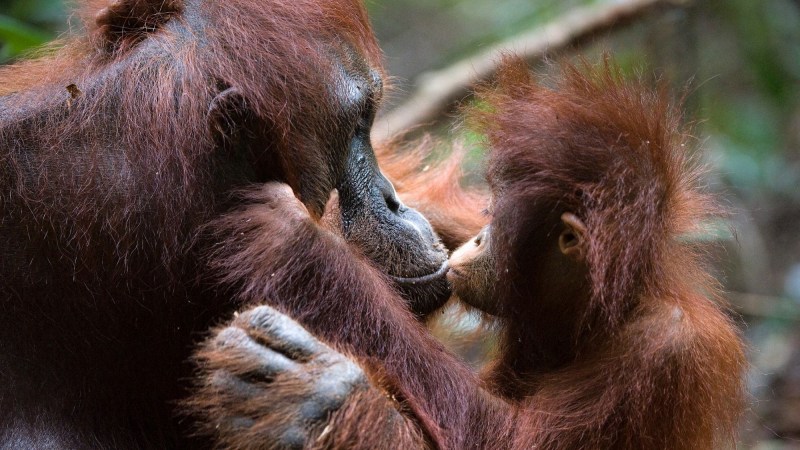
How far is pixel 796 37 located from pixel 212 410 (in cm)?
493

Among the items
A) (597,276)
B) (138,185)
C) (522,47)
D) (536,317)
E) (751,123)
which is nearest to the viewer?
(138,185)

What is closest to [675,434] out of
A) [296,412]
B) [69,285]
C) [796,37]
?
[296,412]

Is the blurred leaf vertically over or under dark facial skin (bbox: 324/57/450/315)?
over

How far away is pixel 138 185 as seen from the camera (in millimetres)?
2293

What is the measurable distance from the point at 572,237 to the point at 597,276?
6.9 inches

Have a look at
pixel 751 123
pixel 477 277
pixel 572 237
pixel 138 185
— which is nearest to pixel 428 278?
pixel 477 277

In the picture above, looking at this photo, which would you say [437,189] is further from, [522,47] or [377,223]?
[522,47]

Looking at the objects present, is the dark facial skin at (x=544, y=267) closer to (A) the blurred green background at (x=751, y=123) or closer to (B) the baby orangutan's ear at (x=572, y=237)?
(B) the baby orangutan's ear at (x=572, y=237)

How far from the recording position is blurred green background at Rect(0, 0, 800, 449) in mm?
5531

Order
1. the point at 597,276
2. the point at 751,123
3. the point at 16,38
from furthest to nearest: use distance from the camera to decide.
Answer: the point at 751,123 → the point at 16,38 → the point at 597,276

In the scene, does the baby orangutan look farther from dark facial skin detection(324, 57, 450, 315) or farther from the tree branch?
the tree branch

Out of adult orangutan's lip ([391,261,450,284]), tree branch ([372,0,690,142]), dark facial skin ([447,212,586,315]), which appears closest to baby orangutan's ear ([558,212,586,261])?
dark facial skin ([447,212,586,315])

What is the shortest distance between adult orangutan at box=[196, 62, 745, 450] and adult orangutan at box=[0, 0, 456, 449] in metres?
0.13

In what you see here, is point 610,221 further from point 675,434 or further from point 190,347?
point 190,347
